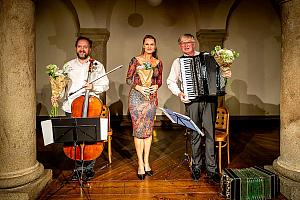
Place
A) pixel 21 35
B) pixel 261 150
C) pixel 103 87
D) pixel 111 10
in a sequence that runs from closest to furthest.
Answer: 1. pixel 21 35
2. pixel 103 87
3. pixel 261 150
4. pixel 111 10

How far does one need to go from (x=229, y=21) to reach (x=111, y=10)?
2.94 meters

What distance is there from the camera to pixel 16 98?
3.39 metres

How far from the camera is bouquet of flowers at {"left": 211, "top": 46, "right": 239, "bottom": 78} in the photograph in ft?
11.1

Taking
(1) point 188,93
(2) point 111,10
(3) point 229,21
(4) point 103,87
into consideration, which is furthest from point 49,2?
(1) point 188,93

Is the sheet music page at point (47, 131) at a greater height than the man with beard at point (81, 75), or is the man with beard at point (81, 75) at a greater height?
the man with beard at point (81, 75)

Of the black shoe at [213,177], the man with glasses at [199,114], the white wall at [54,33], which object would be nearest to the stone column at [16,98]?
the man with glasses at [199,114]

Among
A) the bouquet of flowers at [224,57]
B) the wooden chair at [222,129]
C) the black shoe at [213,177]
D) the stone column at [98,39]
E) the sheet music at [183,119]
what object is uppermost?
the stone column at [98,39]

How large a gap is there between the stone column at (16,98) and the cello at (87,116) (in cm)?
44

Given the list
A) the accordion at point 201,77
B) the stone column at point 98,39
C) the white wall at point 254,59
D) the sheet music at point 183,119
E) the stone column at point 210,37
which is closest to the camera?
the sheet music at point 183,119

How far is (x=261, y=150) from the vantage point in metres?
5.51

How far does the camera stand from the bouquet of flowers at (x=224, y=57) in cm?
338

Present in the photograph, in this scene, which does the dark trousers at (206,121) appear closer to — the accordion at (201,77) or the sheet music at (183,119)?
the accordion at (201,77)

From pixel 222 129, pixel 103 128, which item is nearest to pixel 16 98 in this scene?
pixel 103 128

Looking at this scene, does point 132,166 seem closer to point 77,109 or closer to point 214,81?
point 77,109
